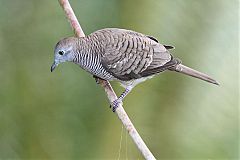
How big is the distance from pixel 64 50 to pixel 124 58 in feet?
1.29

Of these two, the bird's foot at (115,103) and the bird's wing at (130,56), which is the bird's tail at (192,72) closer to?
the bird's wing at (130,56)

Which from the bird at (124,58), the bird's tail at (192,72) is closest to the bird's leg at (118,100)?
the bird at (124,58)

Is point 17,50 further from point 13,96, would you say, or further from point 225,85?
point 225,85

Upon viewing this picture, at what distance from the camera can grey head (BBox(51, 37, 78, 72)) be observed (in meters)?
3.28

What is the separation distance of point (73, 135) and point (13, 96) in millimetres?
426

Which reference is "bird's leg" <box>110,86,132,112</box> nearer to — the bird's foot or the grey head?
the bird's foot

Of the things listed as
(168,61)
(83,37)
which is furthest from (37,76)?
(168,61)

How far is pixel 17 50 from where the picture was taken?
375 centimetres

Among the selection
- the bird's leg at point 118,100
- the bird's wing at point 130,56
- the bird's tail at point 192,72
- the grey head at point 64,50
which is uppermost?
the grey head at point 64,50

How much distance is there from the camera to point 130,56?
355 cm

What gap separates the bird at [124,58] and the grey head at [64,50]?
6cm

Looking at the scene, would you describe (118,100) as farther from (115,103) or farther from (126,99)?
(126,99)

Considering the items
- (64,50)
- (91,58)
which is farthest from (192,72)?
(64,50)

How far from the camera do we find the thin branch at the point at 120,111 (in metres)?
2.94
